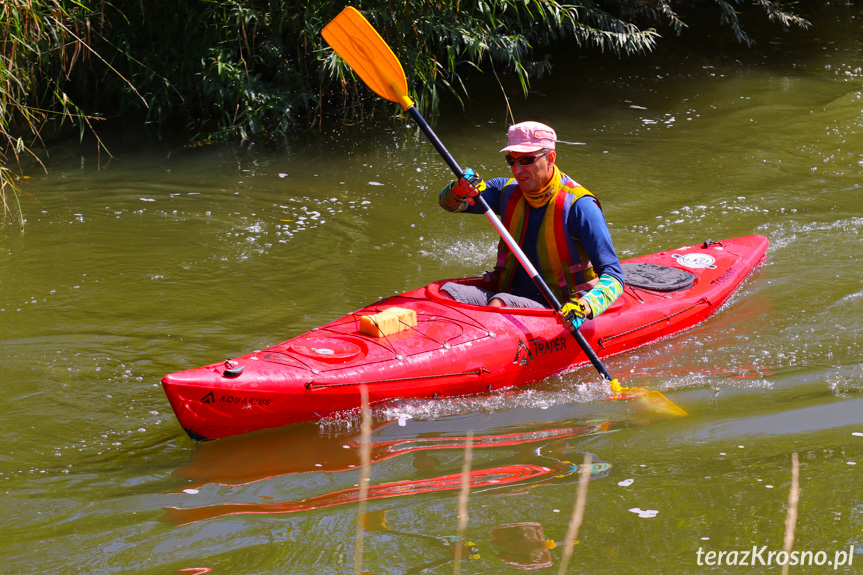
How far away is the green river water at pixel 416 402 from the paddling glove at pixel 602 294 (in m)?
0.42

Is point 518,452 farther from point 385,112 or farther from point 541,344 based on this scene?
point 385,112

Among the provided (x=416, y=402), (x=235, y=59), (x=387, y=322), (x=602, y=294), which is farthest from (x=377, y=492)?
(x=235, y=59)

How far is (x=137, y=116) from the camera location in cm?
802

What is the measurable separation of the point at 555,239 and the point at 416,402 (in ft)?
3.21

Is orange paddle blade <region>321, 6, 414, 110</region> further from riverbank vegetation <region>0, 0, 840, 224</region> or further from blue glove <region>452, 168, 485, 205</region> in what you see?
riverbank vegetation <region>0, 0, 840, 224</region>

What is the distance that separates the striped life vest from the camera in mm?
3770

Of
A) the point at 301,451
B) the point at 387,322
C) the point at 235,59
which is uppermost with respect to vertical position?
the point at 235,59

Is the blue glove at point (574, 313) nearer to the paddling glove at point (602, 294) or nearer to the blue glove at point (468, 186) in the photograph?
the paddling glove at point (602, 294)

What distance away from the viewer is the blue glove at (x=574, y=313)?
3.54 m

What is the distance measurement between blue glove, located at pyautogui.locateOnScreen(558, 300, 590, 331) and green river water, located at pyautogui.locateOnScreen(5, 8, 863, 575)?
0.36 m

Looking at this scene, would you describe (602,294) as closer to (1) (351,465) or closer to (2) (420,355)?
(2) (420,355)

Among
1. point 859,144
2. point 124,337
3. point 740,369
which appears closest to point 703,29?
point 859,144

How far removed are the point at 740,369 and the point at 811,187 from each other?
9.87 feet

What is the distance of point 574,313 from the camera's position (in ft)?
11.6
